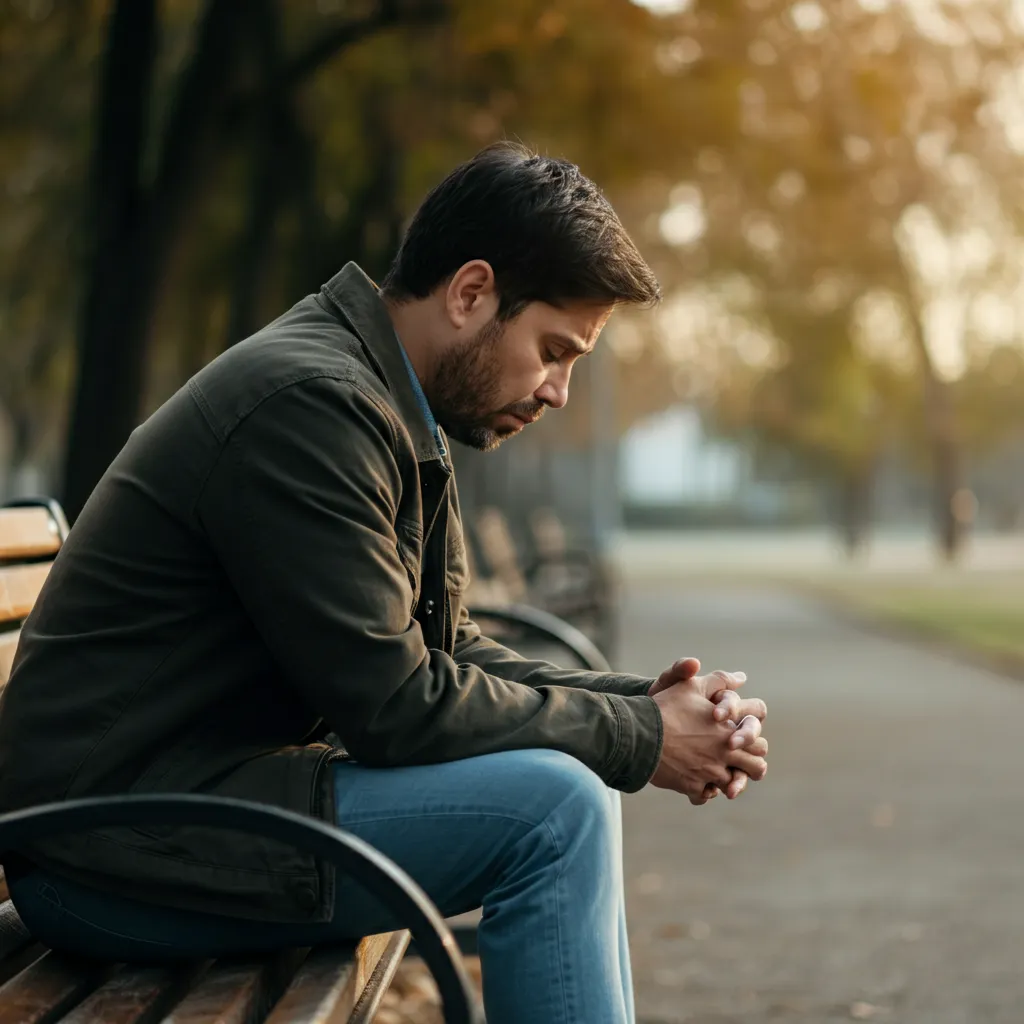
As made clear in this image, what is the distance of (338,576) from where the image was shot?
2518 millimetres

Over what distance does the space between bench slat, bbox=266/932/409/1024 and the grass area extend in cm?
1185

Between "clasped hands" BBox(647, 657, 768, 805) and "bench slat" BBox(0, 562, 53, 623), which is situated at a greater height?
"bench slat" BBox(0, 562, 53, 623)

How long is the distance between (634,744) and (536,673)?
22.5 inches

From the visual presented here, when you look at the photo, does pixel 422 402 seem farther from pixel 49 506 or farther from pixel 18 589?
pixel 49 506

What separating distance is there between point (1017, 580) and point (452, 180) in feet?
86.3

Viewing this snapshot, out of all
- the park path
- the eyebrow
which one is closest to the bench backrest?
the eyebrow

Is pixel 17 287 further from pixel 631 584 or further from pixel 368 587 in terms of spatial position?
pixel 631 584

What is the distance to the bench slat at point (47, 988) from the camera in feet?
8.03

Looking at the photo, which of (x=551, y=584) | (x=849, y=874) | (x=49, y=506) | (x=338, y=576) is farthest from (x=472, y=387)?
(x=551, y=584)

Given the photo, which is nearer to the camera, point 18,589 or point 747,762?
point 747,762

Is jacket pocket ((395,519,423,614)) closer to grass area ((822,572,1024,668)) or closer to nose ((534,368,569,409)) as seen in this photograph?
nose ((534,368,569,409))

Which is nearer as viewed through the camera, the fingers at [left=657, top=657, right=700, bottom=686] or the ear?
the ear

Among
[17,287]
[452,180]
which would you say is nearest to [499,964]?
[452,180]

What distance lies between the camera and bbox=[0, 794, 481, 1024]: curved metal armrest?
2.22 meters
